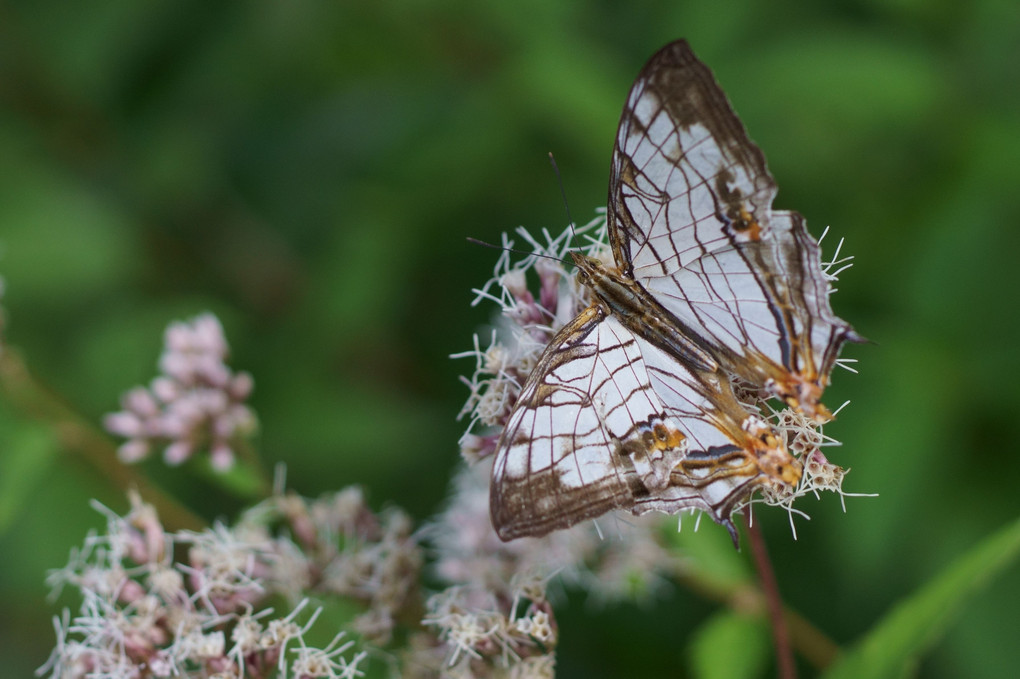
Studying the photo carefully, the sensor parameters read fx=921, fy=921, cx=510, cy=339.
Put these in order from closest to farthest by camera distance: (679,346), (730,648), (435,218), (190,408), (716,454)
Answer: (716,454), (679,346), (730,648), (190,408), (435,218)

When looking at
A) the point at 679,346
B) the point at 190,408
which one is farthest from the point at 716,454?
the point at 190,408

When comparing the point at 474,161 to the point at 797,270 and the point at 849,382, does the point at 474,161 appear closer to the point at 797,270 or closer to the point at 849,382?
the point at 849,382

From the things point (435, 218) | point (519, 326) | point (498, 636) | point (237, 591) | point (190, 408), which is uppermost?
point (435, 218)

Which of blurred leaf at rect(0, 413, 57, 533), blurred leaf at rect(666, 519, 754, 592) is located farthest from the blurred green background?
blurred leaf at rect(666, 519, 754, 592)

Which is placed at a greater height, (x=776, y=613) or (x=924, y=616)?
(x=776, y=613)

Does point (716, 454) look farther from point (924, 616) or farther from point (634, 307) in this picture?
point (924, 616)

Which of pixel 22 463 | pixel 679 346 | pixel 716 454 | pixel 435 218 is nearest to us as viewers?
pixel 716 454

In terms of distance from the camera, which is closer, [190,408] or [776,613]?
[776,613]

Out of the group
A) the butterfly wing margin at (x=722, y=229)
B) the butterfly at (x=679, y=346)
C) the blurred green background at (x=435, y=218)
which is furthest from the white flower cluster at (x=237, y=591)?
the butterfly wing margin at (x=722, y=229)
